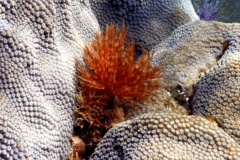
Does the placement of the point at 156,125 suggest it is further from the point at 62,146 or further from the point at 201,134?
the point at 62,146

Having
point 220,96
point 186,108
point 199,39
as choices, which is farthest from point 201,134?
point 199,39

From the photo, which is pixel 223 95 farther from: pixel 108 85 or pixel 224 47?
pixel 108 85

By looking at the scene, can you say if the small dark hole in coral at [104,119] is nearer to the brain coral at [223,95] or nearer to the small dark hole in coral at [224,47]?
the brain coral at [223,95]

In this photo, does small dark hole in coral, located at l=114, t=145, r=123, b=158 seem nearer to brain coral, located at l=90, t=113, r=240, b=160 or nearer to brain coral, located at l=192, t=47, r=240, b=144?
brain coral, located at l=90, t=113, r=240, b=160

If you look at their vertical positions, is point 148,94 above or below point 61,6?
below

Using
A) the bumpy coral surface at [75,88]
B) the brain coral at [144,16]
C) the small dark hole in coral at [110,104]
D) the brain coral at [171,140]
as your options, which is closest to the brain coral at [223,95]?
the bumpy coral surface at [75,88]

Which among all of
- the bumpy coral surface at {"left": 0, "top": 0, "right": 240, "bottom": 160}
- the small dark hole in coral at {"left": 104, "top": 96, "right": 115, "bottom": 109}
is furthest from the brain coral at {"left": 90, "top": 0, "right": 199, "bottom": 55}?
the small dark hole in coral at {"left": 104, "top": 96, "right": 115, "bottom": 109}
